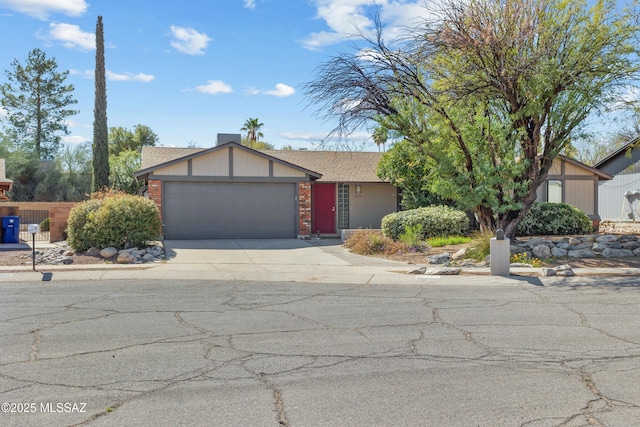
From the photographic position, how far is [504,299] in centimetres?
1028

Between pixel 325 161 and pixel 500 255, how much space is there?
16151 mm

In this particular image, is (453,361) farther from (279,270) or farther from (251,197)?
(251,197)

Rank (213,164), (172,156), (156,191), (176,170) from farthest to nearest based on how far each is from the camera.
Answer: (172,156)
(213,164)
(176,170)
(156,191)

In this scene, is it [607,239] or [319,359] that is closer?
[319,359]

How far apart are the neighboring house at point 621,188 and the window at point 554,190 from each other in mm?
8989

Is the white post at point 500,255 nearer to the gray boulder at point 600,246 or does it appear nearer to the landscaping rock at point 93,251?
the gray boulder at point 600,246

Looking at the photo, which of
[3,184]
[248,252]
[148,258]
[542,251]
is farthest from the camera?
[3,184]

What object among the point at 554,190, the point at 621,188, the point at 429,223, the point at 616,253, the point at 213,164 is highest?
the point at 213,164

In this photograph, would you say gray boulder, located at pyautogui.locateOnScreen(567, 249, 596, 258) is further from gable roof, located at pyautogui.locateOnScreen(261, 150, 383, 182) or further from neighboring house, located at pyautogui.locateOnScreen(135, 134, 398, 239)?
gable roof, located at pyautogui.locateOnScreen(261, 150, 383, 182)

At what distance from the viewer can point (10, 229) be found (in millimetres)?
20891

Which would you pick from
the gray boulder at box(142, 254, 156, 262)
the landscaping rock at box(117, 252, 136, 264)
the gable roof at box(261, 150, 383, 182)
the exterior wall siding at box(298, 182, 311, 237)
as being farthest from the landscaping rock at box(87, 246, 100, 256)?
the gable roof at box(261, 150, 383, 182)

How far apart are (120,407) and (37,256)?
13.1 metres

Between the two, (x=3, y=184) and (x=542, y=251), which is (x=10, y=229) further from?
(x=542, y=251)

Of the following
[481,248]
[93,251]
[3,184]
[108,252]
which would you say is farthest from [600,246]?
[3,184]
